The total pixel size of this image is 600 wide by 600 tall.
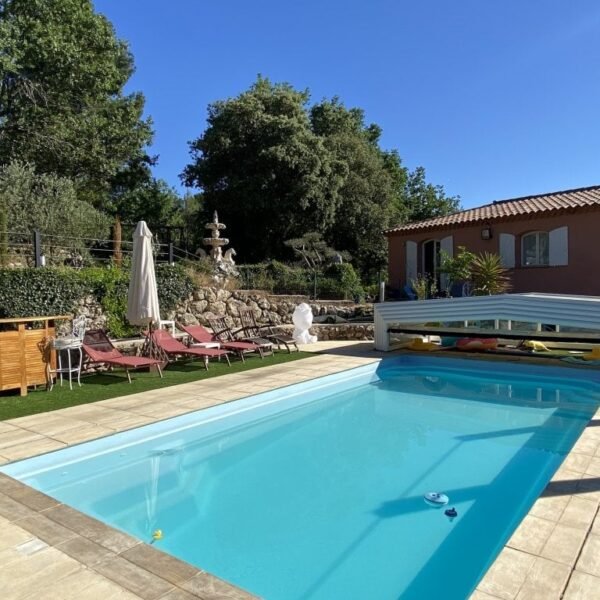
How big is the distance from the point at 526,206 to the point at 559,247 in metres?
2.38

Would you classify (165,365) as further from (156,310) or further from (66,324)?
(66,324)

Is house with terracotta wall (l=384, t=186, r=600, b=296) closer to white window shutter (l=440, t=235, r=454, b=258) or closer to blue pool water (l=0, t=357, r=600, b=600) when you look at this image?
white window shutter (l=440, t=235, r=454, b=258)

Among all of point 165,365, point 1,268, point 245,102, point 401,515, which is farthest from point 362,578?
point 245,102

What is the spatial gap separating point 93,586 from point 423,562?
7.64 ft

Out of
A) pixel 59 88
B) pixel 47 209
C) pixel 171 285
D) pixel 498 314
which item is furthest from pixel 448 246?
pixel 59 88

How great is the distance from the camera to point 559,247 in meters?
15.6

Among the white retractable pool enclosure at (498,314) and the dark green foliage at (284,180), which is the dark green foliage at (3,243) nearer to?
the white retractable pool enclosure at (498,314)

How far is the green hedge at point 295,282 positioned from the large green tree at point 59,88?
856 cm

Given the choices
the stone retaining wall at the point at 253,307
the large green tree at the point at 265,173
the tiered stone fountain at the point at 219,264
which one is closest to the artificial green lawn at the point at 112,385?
the stone retaining wall at the point at 253,307

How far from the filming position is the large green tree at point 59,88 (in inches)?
688

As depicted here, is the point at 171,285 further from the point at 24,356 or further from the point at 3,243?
the point at 24,356

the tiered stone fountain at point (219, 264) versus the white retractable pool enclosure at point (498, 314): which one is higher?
the tiered stone fountain at point (219, 264)

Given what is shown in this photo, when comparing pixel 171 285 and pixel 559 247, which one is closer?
pixel 171 285

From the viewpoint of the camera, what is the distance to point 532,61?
13117 millimetres
